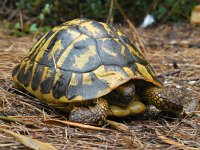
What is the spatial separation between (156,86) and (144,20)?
3799mm

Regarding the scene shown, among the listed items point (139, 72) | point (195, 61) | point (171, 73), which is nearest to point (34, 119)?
point (139, 72)

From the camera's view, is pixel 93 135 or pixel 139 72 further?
pixel 139 72

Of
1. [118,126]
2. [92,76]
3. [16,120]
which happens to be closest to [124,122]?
[118,126]

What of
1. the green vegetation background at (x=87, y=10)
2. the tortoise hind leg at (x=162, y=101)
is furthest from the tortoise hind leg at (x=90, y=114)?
the green vegetation background at (x=87, y=10)

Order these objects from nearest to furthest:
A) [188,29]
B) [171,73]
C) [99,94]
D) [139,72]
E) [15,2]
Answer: [99,94] → [139,72] → [171,73] → [188,29] → [15,2]

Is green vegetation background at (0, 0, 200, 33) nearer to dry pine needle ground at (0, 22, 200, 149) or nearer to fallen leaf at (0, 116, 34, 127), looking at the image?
dry pine needle ground at (0, 22, 200, 149)

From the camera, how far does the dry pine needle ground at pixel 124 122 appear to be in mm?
2752

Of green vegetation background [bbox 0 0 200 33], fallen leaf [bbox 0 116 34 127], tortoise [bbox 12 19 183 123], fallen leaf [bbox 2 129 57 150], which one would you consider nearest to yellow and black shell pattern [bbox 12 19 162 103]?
tortoise [bbox 12 19 183 123]

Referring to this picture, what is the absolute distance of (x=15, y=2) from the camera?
7.30m

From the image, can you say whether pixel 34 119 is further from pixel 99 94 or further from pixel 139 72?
pixel 139 72

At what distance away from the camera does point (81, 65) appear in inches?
126

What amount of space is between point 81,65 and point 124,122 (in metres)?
0.45

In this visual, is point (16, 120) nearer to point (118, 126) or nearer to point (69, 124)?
point (69, 124)

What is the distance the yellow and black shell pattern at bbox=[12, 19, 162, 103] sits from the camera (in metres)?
3.13
